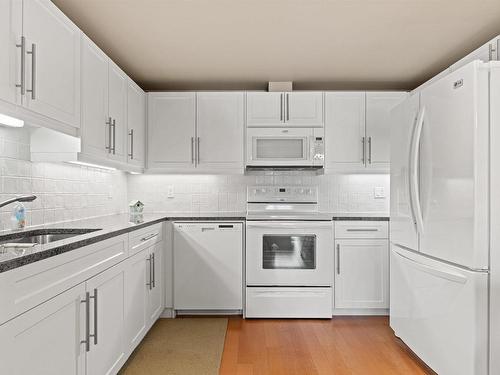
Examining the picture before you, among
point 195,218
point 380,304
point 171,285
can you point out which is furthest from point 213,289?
point 380,304

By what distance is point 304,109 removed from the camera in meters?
3.81

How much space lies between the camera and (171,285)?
3.51 metres

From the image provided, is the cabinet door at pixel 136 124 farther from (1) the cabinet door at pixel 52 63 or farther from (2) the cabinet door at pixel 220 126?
(1) the cabinet door at pixel 52 63

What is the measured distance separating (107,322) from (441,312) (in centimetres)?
192

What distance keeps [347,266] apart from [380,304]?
1.57ft

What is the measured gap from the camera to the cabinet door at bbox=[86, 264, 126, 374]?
1.89 m

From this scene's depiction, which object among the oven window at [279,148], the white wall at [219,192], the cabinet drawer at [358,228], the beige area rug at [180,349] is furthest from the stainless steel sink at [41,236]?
the cabinet drawer at [358,228]

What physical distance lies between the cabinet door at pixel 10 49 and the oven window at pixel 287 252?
2374 millimetres

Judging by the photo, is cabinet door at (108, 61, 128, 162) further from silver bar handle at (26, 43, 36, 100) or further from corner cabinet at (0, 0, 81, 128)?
silver bar handle at (26, 43, 36, 100)

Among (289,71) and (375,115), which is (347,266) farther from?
(289,71)

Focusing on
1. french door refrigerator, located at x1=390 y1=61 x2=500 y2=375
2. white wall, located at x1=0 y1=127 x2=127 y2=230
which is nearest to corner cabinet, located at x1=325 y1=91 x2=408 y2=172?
french door refrigerator, located at x1=390 y1=61 x2=500 y2=375

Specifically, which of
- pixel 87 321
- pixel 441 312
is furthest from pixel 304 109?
pixel 87 321

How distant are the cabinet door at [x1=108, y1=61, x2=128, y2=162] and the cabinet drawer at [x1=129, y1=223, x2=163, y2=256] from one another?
619 millimetres

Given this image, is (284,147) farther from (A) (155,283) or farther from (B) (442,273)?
(B) (442,273)
